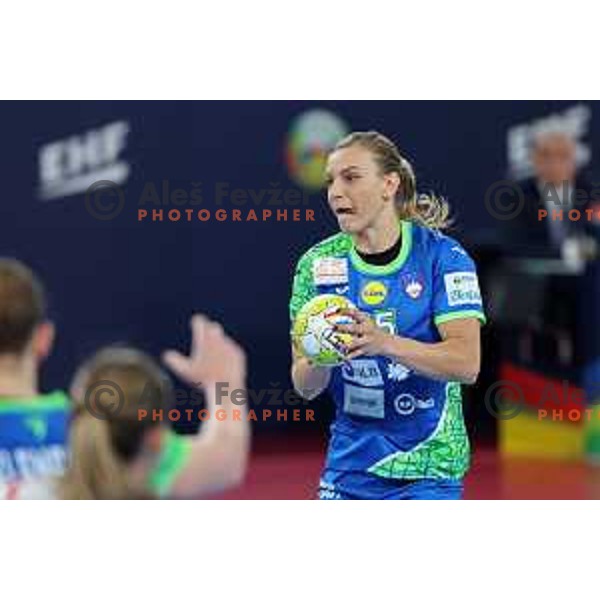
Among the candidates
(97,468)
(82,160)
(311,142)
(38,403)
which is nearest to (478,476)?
(311,142)

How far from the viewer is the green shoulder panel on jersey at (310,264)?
13.8 ft

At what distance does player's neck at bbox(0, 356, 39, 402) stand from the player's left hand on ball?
1090 millimetres

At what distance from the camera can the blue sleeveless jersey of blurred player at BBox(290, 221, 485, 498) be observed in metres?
4.05

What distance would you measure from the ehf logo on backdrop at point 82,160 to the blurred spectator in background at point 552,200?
4.88ft

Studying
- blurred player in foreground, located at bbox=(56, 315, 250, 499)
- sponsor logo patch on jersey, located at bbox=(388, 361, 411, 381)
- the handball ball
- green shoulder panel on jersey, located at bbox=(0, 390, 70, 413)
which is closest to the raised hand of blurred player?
blurred player in foreground, located at bbox=(56, 315, 250, 499)

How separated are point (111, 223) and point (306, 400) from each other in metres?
0.98

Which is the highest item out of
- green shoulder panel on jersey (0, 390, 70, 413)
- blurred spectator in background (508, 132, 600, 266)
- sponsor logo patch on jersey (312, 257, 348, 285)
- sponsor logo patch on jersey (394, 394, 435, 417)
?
blurred spectator in background (508, 132, 600, 266)

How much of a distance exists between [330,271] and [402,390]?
458mm

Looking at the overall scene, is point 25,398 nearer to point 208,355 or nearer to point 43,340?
point 43,340

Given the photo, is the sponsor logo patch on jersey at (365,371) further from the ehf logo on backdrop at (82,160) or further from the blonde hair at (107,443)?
the ehf logo on backdrop at (82,160)

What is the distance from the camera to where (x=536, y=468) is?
501 cm

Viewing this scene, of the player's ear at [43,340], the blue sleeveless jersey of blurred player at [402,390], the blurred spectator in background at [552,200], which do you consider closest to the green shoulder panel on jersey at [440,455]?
the blue sleeveless jersey of blurred player at [402,390]

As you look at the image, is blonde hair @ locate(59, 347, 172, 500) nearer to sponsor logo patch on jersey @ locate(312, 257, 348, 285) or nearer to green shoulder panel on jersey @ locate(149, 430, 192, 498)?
green shoulder panel on jersey @ locate(149, 430, 192, 498)
